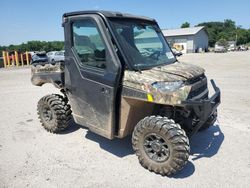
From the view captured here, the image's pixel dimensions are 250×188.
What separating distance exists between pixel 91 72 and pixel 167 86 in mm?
1345

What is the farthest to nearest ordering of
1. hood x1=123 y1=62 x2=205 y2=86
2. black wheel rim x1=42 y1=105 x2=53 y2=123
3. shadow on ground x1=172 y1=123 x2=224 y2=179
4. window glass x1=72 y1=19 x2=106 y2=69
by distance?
black wheel rim x1=42 y1=105 x2=53 y2=123 → window glass x1=72 y1=19 x2=106 y2=69 → shadow on ground x1=172 y1=123 x2=224 y2=179 → hood x1=123 y1=62 x2=205 y2=86

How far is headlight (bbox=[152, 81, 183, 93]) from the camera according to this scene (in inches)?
145

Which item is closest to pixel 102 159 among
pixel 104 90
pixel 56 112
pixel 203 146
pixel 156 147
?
pixel 156 147

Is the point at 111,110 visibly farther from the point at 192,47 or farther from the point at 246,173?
the point at 192,47

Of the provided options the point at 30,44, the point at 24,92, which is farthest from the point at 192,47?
the point at 24,92

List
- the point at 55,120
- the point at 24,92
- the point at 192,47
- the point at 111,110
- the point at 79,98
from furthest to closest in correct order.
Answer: the point at 192,47, the point at 24,92, the point at 55,120, the point at 79,98, the point at 111,110

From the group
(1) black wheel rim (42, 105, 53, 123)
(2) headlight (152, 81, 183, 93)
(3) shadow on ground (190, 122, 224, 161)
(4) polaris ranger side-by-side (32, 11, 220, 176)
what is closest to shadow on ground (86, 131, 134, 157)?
(4) polaris ranger side-by-side (32, 11, 220, 176)

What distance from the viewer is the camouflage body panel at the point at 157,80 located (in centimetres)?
364

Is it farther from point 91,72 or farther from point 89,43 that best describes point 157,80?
point 89,43

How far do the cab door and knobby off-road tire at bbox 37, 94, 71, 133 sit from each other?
0.54 m

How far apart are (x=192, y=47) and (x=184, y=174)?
6440 centimetres

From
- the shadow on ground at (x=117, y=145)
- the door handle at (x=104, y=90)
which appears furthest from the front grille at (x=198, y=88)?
the shadow on ground at (x=117, y=145)

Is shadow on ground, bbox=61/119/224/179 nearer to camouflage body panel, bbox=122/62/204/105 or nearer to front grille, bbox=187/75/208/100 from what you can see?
front grille, bbox=187/75/208/100

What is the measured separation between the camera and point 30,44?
56438 millimetres
